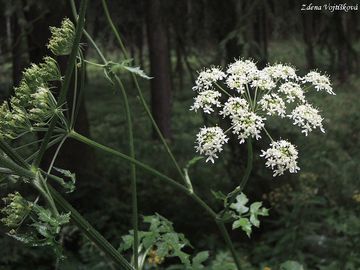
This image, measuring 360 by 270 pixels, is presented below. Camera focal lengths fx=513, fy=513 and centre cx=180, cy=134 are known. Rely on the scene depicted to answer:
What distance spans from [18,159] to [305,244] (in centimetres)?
373

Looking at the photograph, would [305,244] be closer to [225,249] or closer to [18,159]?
[225,249]

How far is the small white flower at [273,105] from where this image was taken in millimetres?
2062

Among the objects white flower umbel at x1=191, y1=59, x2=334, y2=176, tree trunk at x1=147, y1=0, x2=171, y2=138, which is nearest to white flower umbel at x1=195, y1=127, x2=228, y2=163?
white flower umbel at x1=191, y1=59, x2=334, y2=176

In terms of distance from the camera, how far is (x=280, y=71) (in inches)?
89.0

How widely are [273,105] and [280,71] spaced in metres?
0.25

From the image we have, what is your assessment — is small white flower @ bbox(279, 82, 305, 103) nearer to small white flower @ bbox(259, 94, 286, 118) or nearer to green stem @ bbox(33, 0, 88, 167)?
small white flower @ bbox(259, 94, 286, 118)

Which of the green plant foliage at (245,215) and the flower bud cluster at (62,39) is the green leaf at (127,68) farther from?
the green plant foliage at (245,215)

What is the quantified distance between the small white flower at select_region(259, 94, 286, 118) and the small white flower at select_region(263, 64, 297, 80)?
16cm

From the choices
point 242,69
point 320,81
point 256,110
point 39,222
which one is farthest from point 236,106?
point 39,222

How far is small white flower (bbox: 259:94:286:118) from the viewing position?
2062 mm

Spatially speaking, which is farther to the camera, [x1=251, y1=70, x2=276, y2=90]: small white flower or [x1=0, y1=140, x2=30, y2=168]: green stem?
[x1=251, y1=70, x2=276, y2=90]: small white flower

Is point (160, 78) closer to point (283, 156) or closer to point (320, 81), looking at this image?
point (320, 81)

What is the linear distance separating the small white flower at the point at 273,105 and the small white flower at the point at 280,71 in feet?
0.52

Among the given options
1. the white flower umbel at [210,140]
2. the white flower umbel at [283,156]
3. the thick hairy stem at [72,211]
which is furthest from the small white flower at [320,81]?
the thick hairy stem at [72,211]
